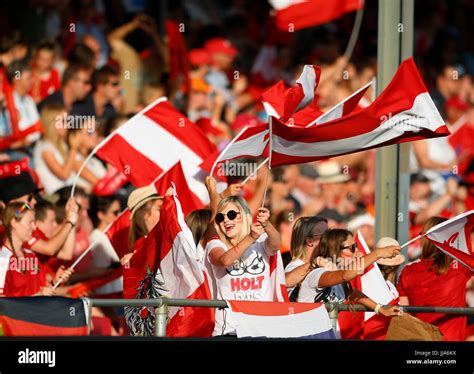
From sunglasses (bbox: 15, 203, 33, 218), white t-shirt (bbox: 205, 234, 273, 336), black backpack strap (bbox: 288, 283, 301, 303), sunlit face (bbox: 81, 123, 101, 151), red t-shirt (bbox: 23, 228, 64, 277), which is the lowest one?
black backpack strap (bbox: 288, 283, 301, 303)

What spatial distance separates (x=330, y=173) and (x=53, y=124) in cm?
301

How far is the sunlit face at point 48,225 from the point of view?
11438 millimetres

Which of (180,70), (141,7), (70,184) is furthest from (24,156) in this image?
(141,7)

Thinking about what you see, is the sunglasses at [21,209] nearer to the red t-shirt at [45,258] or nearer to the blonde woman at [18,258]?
the blonde woman at [18,258]

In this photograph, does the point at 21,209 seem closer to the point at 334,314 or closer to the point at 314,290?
the point at 314,290

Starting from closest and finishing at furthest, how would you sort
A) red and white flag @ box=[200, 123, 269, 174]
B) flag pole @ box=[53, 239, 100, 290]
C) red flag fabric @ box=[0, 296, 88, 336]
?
1. red flag fabric @ box=[0, 296, 88, 336]
2. flag pole @ box=[53, 239, 100, 290]
3. red and white flag @ box=[200, 123, 269, 174]

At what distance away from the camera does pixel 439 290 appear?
420 inches

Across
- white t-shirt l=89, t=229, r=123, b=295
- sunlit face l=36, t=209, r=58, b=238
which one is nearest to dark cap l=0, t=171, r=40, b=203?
sunlit face l=36, t=209, r=58, b=238

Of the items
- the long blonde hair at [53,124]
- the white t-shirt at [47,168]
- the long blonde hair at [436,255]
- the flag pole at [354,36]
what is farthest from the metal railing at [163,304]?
the flag pole at [354,36]

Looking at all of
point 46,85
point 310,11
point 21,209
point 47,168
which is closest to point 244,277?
point 21,209

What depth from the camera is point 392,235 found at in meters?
11.8

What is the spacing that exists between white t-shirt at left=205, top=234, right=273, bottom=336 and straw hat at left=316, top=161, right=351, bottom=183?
16.7ft

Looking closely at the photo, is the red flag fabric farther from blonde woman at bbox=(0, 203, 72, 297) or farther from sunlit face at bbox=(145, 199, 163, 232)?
sunlit face at bbox=(145, 199, 163, 232)

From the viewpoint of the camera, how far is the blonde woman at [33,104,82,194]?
43.3 feet
